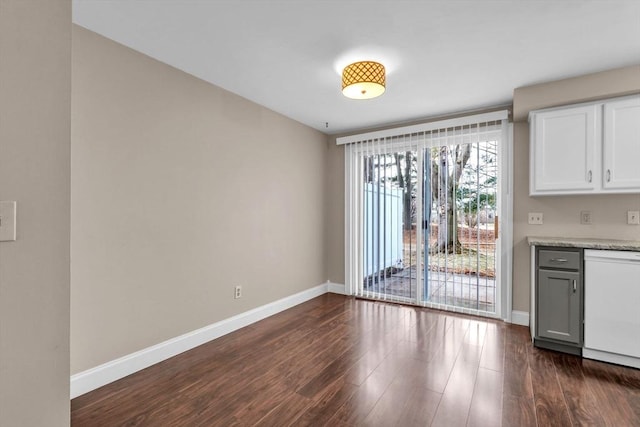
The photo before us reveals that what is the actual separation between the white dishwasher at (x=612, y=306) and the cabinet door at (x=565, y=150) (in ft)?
2.22

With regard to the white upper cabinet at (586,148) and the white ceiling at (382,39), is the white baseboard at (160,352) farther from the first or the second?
the white upper cabinet at (586,148)

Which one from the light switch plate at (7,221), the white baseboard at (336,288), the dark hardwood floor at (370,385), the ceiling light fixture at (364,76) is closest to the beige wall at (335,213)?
the white baseboard at (336,288)

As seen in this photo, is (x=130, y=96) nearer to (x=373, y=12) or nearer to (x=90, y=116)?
(x=90, y=116)

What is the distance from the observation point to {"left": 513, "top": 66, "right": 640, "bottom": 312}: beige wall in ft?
8.77

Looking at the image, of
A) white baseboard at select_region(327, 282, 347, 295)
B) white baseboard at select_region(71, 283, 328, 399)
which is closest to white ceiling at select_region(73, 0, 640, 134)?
white baseboard at select_region(71, 283, 328, 399)

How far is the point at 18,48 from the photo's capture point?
0.95 meters

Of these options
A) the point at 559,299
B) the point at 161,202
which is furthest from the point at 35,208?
the point at 559,299

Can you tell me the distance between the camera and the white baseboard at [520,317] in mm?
3337

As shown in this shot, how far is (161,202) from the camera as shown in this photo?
8.30ft

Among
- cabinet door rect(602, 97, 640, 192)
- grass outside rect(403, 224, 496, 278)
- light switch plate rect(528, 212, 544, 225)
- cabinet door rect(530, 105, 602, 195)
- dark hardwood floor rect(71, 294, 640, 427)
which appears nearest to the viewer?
dark hardwood floor rect(71, 294, 640, 427)

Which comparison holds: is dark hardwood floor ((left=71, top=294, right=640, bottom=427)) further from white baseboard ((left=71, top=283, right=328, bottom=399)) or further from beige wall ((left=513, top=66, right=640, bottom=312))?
beige wall ((left=513, top=66, right=640, bottom=312))

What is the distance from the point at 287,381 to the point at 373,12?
8.33ft

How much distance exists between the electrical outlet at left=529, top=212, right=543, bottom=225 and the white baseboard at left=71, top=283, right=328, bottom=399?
116 inches

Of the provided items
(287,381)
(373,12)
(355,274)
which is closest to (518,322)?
(355,274)
